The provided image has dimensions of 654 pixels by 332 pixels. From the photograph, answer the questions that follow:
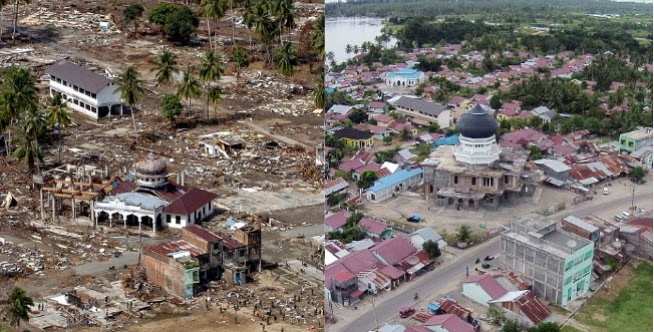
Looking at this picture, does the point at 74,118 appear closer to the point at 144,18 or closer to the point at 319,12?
the point at 144,18

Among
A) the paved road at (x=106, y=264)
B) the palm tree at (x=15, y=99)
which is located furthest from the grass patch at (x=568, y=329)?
the palm tree at (x=15, y=99)

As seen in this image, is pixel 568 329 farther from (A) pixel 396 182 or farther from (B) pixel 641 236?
(A) pixel 396 182

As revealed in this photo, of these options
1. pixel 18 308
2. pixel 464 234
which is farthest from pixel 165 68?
pixel 464 234

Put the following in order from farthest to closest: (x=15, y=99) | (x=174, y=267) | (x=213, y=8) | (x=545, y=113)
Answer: (x=213, y=8) → (x=15, y=99) → (x=174, y=267) → (x=545, y=113)

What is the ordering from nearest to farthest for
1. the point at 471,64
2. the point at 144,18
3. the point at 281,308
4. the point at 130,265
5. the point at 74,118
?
the point at 471,64 < the point at 281,308 < the point at 130,265 < the point at 74,118 < the point at 144,18

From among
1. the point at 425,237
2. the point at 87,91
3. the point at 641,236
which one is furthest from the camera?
the point at 87,91

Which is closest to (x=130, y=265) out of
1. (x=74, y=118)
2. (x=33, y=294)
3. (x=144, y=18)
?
(x=33, y=294)

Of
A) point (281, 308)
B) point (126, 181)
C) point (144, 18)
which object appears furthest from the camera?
point (144, 18)
